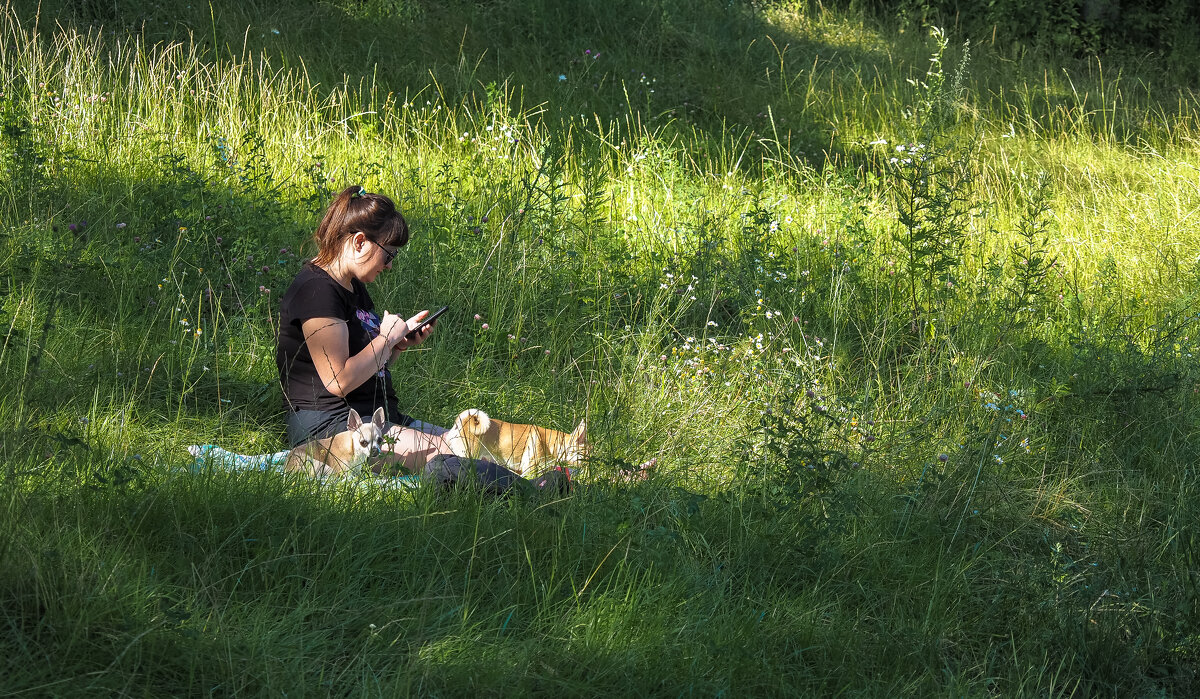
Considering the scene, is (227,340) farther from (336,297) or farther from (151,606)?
(151,606)

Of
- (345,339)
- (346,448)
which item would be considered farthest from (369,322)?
(346,448)

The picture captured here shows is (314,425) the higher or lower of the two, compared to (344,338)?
lower

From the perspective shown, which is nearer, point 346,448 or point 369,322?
point 346,448

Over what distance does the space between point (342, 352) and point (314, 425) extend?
0.87ft

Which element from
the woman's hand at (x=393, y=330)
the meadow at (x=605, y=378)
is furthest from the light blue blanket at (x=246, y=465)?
the woman's hand at (x=393, y=330)

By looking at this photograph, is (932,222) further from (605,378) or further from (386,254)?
(386,254)

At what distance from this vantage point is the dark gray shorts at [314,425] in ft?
10.7

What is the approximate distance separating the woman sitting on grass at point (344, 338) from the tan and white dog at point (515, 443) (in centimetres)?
9

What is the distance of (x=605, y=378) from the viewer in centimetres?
377

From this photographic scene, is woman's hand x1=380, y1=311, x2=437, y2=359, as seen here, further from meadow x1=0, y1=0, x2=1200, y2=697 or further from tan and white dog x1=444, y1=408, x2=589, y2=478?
meadow x1=0, y1=0, x2=1200, y2=697

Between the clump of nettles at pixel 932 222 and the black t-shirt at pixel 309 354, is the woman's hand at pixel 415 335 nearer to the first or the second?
the black t-shirt at pixel 309 354

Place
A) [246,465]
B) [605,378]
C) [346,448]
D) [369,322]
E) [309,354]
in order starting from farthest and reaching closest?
1. [605,378]
2. [369,322]
3. [309,354]
4. [346,448]
5. [246,465]

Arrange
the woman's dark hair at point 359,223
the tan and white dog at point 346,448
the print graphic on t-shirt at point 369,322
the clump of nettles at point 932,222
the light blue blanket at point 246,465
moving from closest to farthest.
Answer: the light blue blanket at point 246,465 → the tan and white dog at point 346,448 → the woman's dark hair at point 359,223 → the print graphic on t-shirt at point 369,322 → the clump of nettles at point 932,222

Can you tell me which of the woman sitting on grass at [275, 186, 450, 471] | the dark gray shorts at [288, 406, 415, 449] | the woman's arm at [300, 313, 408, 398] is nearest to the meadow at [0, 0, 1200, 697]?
the dark gray shorts at [288, 406, 415, 449]
